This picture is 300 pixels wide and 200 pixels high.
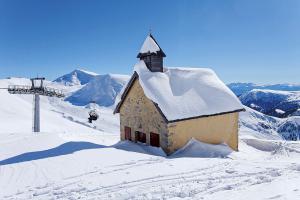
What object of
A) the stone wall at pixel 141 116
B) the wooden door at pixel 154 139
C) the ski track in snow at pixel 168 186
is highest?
the stone wall at pixel 141 116

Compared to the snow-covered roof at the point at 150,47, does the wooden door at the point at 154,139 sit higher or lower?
lower

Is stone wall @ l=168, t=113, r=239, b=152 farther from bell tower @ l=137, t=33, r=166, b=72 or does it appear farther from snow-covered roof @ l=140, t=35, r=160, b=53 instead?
snow-covered roof @ l=140, t=35, r=160, b=53

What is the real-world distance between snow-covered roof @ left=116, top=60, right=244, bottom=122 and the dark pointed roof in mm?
836

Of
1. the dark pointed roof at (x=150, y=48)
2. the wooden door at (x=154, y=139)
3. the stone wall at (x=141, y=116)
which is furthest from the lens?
the dark pointed roof at (x=150, y=48)

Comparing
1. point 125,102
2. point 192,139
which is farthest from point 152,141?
point 125,102

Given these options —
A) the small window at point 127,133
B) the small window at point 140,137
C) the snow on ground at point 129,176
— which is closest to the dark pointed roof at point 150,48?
the small window at point 127,133

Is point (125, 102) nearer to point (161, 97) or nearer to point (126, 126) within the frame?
point (126, 126)

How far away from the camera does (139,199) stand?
9508mm

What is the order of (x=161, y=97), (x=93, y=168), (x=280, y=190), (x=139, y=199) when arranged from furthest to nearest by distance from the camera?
(x=161, y=97) → (x=93, y=168) → (x=139, y=199) → (x=280, y=190)

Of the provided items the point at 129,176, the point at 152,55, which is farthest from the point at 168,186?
the point at 152,55

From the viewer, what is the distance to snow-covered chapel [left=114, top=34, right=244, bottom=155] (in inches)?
850

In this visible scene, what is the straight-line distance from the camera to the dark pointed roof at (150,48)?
25188 mm

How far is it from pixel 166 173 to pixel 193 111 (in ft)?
32.6

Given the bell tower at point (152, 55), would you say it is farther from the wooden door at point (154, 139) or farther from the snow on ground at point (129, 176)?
the snow on ground at point (129, 176)
